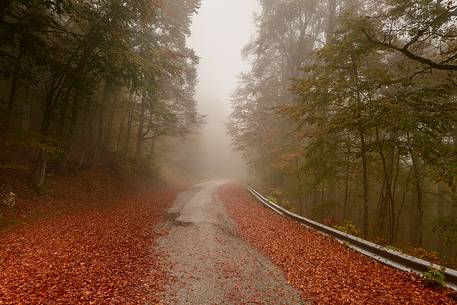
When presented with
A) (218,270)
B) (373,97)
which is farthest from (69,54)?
(373,97)

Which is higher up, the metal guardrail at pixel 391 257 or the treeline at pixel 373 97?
the treeline at pixel 373 97

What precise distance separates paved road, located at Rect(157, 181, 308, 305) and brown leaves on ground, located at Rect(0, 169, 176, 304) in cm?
49

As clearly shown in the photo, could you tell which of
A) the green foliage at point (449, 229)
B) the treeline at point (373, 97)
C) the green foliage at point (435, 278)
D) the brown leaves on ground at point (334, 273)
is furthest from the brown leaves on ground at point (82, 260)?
the green foliage at point (449, 229)

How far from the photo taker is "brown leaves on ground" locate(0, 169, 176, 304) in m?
5.11

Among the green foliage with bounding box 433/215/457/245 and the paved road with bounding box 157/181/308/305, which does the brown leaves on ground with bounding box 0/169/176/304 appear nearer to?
the paved road with bounding box 157/181/308/305

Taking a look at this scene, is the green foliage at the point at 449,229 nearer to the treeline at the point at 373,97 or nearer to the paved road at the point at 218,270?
the treeline at the point at 373,97

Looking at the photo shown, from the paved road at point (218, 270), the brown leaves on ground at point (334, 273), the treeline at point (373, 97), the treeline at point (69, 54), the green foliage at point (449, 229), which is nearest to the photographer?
the brown leaves on ground at point (334, 273)

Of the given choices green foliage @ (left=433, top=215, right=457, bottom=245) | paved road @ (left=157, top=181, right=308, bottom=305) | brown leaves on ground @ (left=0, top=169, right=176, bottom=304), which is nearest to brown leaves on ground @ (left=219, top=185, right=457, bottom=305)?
paved road @ (left=157, top=181, right=308, bottom=305)

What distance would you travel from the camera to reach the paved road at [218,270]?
5.16 metres

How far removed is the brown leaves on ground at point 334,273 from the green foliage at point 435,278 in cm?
14

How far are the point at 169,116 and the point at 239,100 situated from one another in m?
11.0

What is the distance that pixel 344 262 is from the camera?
6.84 metres

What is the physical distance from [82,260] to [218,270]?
313cm

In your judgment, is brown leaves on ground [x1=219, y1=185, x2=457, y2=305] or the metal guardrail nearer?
brown leaves on ground [x1=219, y1=185, x2=457, y2=305]
